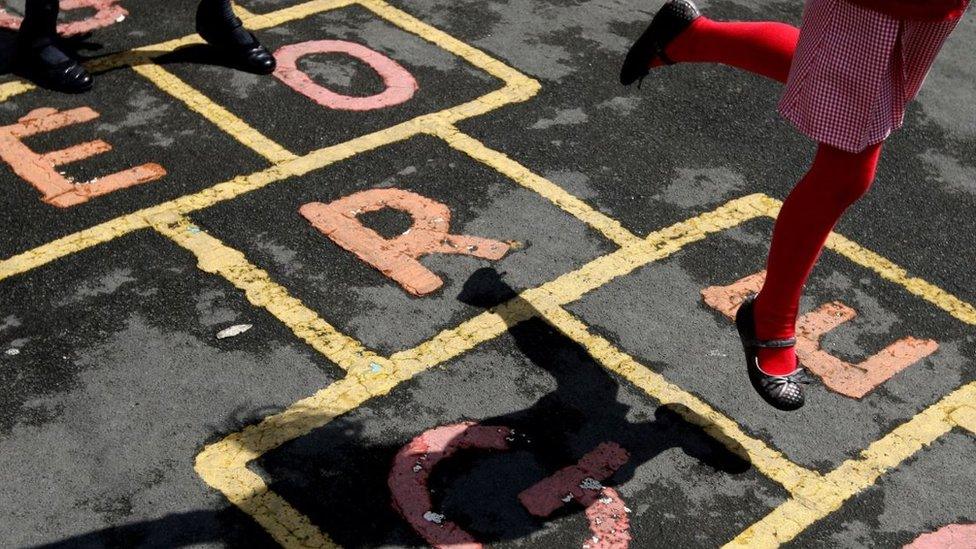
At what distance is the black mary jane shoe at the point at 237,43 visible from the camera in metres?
6.61

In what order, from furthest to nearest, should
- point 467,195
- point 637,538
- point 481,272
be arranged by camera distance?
1. point 467,195
2. point 481,272
3. point 637,538

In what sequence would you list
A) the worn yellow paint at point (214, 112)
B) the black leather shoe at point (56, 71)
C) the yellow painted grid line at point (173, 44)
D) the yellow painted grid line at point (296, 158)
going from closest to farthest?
the yellow painted grid line at point (296, 158)
the worn yellow paint at point (214, 112)
the black leather shoe at point (56, 71)
the yellow painted grid line at point (173, 44)

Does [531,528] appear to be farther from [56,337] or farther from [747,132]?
[747,132]

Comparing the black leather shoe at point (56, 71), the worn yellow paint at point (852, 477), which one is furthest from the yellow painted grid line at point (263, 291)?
the worn yellow paint at point (852, 477)

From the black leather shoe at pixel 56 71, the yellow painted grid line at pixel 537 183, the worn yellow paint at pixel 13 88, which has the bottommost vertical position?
the yellow painted grid line at pixel 537 183

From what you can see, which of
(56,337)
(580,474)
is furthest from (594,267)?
(56,337)

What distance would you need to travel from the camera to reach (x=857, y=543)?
407cm

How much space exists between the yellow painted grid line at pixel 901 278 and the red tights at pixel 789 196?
4.29ft

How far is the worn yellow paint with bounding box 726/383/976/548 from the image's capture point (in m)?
4.07

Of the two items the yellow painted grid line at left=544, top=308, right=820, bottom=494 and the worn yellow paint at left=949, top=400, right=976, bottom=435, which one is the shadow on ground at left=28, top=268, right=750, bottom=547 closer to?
the yellow painted grid line at left=544, top=308, right=820, bottom=494

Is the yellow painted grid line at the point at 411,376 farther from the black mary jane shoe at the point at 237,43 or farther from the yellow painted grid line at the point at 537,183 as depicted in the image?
the black mary jane shoe at the point at 237,43

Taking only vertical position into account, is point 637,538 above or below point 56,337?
below

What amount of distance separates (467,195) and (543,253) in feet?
1.84

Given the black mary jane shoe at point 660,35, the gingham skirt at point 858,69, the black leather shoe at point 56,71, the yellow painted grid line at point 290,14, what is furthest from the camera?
the yellow painted grid line at point 290,14
